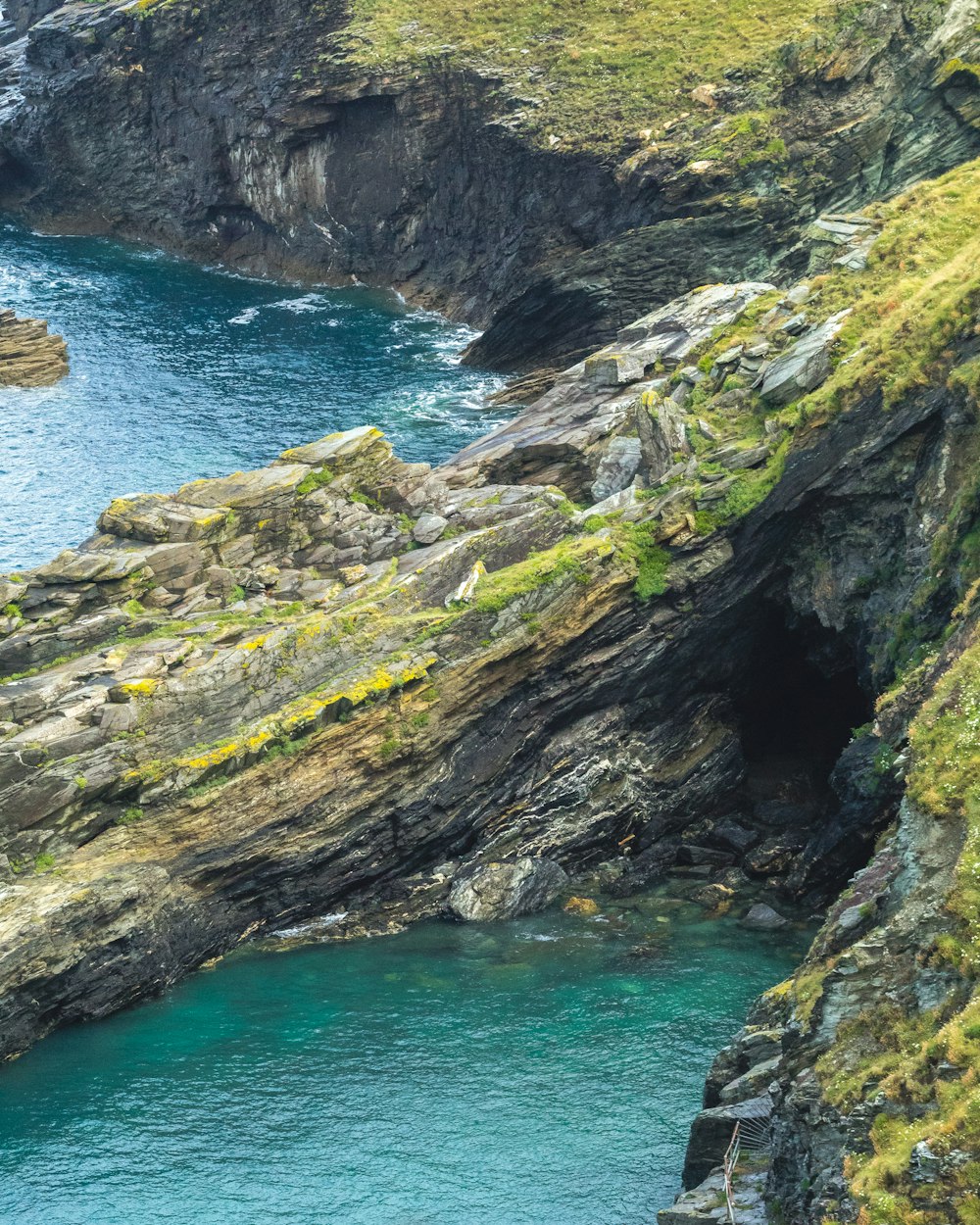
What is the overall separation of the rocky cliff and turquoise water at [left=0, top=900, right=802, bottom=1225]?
2249 mm

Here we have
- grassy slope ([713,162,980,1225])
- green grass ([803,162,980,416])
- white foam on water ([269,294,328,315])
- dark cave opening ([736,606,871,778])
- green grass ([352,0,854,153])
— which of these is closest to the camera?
grassy slope ([713,162,980,1225])

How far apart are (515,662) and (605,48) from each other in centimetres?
7501

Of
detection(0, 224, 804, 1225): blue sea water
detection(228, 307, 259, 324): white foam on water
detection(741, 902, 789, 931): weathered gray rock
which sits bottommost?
detection(0, 224, 804, 1225): blue sea water

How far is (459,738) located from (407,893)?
5617 millimetres

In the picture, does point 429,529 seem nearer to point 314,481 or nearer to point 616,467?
point 314,481

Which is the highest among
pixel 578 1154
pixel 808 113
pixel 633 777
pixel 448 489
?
pixel 808 113

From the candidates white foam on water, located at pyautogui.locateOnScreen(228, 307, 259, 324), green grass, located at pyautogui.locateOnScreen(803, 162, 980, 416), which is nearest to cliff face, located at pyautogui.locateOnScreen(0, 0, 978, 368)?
white foam on water, located at pyautogui.locateOnScreen(228, 307, 259, 324)

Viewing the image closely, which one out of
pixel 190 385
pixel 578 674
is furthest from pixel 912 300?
pixel 190 385

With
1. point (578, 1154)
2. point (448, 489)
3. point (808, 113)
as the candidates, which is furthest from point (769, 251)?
point (578, 1154)

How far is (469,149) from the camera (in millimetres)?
105750

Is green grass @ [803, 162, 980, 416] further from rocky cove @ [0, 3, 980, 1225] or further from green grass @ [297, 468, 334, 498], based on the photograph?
green grass @ [297, 468, 334, 498]

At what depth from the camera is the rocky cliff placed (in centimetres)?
4238

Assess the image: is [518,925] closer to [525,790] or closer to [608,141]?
[525,790]

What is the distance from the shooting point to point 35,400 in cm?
8650
